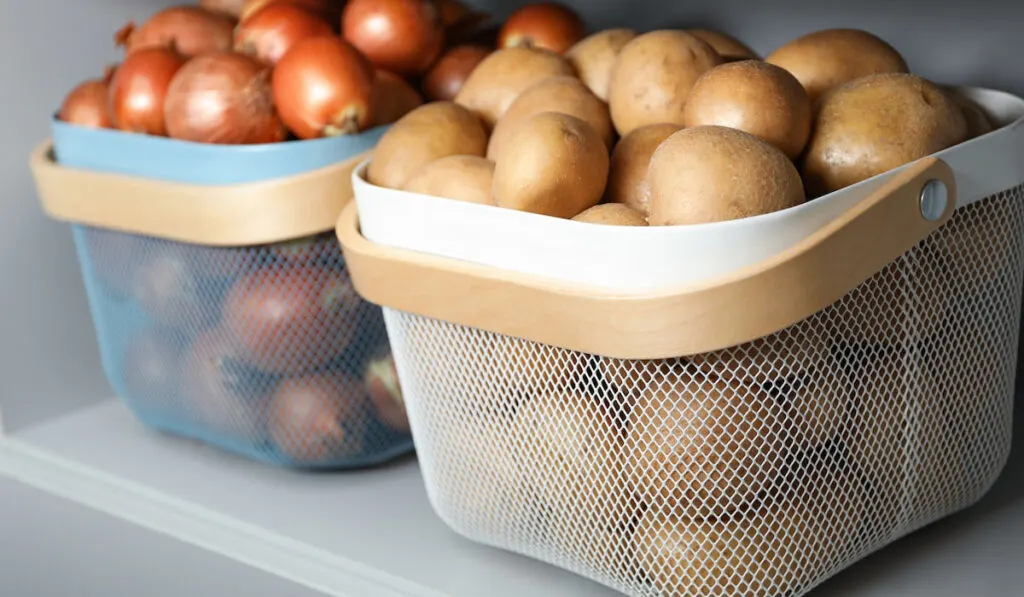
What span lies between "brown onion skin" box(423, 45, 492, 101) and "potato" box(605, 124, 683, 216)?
235 millimetres

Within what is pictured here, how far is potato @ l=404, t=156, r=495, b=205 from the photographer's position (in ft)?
2.03

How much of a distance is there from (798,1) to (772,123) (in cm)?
34

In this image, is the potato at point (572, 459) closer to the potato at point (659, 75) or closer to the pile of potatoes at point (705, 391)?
the pile of potatoes at point (705, 391)

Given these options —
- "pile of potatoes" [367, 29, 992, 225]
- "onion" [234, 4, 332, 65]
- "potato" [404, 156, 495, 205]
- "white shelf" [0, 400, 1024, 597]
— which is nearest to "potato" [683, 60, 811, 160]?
"pile of potatoes" [367, 29, 992, 225]

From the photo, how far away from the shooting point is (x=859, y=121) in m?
0.58

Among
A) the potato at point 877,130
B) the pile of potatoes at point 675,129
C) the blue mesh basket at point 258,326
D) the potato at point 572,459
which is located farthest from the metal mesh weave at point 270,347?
the potato at point 877,130

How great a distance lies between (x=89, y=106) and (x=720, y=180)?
1.74 feet

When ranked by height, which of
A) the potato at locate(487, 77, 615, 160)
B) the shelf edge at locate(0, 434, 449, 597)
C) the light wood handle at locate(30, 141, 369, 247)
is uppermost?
the potato at locate(487, 77, 615, 160)

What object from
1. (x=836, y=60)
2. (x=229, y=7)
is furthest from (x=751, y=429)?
(x=229, y=7)

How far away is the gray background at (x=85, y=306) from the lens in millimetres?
638

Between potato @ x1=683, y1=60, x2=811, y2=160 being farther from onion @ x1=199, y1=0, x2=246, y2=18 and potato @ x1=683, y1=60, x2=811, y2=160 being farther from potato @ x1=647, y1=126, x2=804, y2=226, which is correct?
onion @ x1=199, y1=0, x2=246, y2=18

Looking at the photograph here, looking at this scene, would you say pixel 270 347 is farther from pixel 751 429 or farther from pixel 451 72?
pixel 751 429

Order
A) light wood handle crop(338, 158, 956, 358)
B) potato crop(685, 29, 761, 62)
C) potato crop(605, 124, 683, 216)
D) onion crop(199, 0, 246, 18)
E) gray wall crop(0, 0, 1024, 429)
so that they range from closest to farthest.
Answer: light wood handle crop(338, 158, 956, 358) < potato crop(605, 124, 683, 216) < potato crop(685, 29, 761, 62) < gray wall crop(0, 0, 1024, 429) < onion crop(199, 0, 246, 18)

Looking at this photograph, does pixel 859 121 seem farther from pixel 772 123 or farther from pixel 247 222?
pixel 247 222
